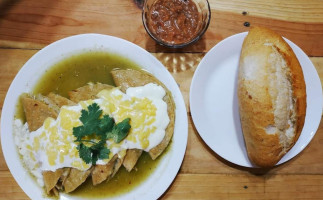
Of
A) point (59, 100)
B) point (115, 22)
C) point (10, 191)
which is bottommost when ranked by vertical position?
point (10, 191)

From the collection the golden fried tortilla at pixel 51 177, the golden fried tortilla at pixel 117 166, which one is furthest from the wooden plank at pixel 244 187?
the golden fried tortilla at pixel 51 177

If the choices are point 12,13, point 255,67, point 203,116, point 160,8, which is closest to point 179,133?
point 203,116

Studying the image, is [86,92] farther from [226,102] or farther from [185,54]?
[226,102]

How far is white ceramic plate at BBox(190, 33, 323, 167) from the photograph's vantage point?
248 centimetres

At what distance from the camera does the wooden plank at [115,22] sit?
8.54ft

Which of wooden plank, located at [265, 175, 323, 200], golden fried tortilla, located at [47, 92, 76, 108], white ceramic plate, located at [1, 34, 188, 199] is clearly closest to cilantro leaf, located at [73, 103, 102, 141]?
golden fried tortilla, located at [47, 92, 76, 108]

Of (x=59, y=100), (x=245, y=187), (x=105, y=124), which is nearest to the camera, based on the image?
(x=105, y=124)

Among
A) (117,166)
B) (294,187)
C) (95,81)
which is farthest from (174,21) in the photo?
(294,187)

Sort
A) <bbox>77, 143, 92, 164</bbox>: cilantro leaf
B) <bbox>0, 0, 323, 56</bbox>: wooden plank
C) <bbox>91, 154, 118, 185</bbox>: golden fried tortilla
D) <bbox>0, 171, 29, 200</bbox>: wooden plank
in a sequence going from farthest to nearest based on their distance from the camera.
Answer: <bbox>0, 0, 323, 56</bbox>: wooden plank
<bbox>0, 171, 29, 200</bbox>: wooden plank
<bbox>91, 154, 118, 185</bbox>: golden fried tortilla
<bbox>77, 143, 92, 164</bbox>: cilantro leaf

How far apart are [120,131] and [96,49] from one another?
2.23 ft

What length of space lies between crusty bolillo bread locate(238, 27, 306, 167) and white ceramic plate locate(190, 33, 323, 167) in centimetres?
20

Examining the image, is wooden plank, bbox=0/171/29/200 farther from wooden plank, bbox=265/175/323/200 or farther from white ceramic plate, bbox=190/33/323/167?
wooden plank, bbox=265/175/323/200

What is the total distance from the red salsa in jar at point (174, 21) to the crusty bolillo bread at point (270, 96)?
41 centimetres

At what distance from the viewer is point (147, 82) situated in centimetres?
251
